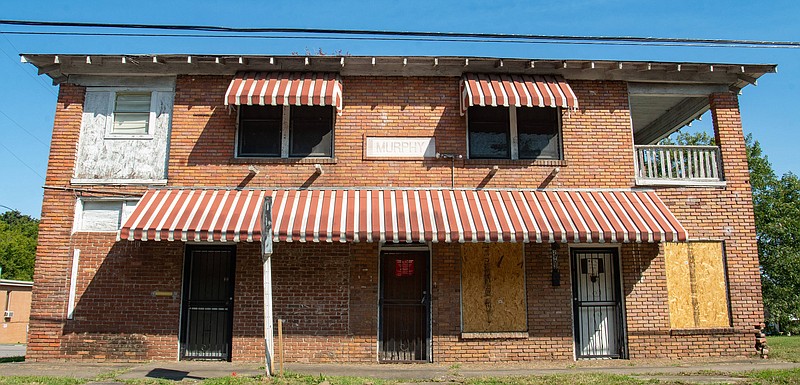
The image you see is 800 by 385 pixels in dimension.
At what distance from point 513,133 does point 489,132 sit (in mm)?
487

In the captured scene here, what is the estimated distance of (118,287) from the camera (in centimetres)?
1152

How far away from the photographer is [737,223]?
12125 millimetres

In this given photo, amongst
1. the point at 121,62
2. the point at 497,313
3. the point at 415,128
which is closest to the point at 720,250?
the point at 497,313

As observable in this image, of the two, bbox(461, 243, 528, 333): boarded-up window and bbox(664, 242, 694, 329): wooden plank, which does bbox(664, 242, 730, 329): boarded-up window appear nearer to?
bbox(664, 242, 694, 329): wooden plank

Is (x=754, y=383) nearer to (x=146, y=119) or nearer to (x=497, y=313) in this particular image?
(x=497, y=313)

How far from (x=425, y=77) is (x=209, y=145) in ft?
15.0

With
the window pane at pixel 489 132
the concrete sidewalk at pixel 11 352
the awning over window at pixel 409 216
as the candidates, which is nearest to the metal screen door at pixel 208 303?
the awning over window at pixel 409 216

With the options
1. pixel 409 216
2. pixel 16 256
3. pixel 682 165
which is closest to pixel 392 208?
pixel 409 216

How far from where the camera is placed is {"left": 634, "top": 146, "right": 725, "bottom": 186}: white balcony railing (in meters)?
12.3

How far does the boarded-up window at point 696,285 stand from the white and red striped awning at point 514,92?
11.9 ft

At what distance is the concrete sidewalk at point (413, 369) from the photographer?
9812 millimetres

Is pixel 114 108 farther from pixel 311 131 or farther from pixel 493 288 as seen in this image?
pixel 493 288

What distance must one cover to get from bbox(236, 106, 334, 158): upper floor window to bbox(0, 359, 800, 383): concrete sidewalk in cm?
411

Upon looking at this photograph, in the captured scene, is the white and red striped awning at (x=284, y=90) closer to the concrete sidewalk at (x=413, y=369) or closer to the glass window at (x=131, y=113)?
the glass window at (x=131, y=113)
